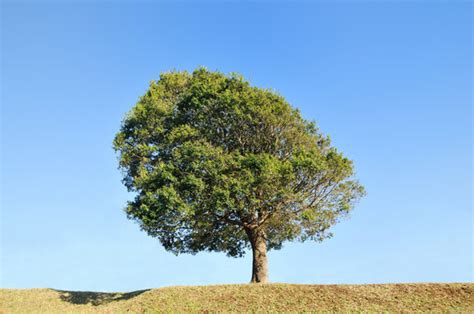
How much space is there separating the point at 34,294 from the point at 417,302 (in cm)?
2991

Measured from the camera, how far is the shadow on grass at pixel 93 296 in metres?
36.4

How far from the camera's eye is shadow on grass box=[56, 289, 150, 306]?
119 ft

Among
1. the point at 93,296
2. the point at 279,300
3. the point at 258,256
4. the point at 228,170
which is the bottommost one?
the point at 279,300

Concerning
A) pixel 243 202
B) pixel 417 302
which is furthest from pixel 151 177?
pixel 417 302

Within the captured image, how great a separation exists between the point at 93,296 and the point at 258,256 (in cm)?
1421

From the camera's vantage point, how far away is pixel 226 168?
33.5 metres

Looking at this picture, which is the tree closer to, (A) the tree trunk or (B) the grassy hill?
(A) the tree trunk

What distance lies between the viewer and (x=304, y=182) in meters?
35.8

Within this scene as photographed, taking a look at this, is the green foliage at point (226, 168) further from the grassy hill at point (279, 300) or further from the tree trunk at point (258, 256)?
the grassy hill at point (279, 300)

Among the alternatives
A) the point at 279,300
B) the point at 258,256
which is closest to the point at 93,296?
the point at 258,256

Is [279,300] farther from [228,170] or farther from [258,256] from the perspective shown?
[228,170]

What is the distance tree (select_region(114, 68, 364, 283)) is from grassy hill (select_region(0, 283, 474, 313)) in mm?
4348

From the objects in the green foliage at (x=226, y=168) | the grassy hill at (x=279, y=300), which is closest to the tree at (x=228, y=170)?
the green foliage at (x=226, y=168)

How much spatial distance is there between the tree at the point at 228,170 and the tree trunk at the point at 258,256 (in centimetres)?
8
